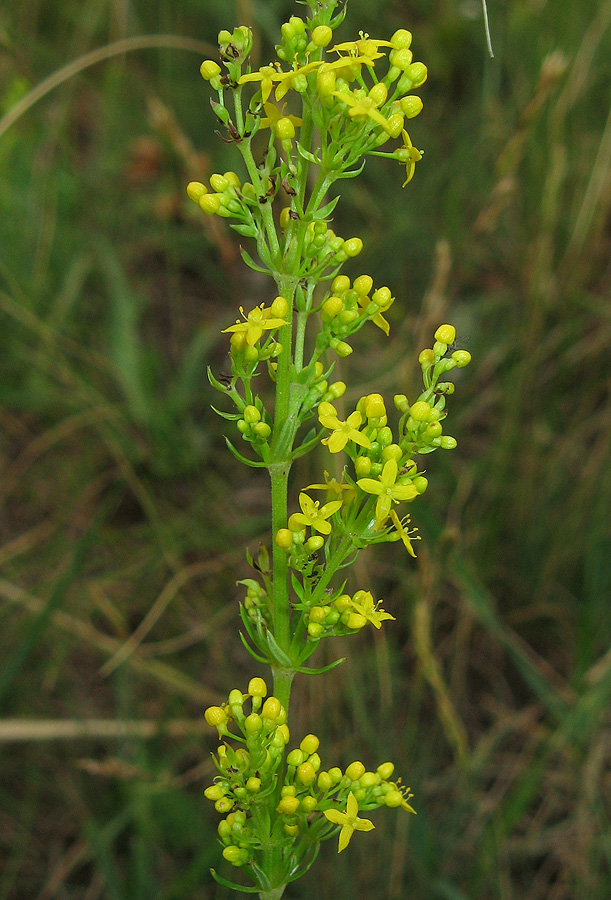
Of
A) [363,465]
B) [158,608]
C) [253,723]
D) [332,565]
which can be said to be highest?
[363,465]

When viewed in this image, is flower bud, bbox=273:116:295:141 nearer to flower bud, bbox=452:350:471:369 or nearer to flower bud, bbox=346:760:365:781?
flower bud, bbox=452:350:471:369

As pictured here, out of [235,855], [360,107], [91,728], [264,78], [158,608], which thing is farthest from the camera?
[158,608]

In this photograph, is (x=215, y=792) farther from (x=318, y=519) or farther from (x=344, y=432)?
(x=344, y=432)

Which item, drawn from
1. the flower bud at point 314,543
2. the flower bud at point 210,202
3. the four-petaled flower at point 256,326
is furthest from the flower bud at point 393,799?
the flower bud at point 210,202

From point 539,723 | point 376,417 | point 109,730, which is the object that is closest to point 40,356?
Answer: point 109,730

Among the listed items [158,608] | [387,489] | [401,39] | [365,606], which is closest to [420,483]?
[387,489]

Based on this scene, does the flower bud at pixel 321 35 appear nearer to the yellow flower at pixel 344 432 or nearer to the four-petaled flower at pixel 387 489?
the yellow flower at pixel 344 432

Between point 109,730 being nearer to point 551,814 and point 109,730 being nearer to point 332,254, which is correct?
point 551,814
